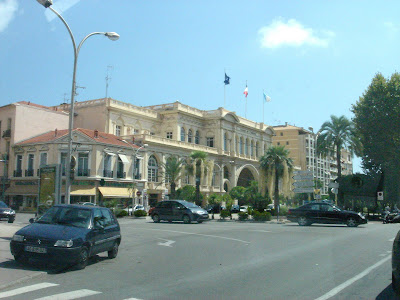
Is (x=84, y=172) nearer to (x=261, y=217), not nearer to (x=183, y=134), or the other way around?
(x=183, y=134)

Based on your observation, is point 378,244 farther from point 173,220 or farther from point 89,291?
point 173,220

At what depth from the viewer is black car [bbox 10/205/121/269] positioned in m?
9.17

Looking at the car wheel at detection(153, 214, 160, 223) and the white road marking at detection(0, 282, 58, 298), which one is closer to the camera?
the white road marking at detection(0, 282, 58, 298)

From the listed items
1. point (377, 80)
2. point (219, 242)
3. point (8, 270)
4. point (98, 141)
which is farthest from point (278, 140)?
point (8, 270)

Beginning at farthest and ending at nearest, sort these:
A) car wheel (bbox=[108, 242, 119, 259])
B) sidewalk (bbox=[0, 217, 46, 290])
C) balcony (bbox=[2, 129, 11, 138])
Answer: balcony (bbox=[2, 129, 11, 138]) → car wheel (bbox=[108, 242, 119, 259]) → sidewalk (bbox=[0, 217, 46, 290])

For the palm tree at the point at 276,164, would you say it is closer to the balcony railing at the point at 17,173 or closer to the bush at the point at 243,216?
the bush at the point at 243,216

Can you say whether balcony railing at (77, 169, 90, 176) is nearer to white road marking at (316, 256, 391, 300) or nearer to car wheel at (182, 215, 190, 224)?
car wheel at (182, 215, 190, 224)

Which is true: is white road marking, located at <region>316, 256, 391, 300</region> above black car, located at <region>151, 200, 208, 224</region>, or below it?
below

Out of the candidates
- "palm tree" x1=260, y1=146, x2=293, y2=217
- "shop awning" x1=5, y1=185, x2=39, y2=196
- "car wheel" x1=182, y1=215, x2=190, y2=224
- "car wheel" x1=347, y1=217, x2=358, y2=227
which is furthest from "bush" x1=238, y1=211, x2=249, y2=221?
"shop awning" x1=5, y1=185, x2=39, y2=196

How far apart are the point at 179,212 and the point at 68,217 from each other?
19235mm

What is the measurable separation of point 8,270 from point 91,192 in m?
41.1

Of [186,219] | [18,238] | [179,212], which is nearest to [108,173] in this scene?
[179,212]

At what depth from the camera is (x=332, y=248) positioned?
45.5 feet

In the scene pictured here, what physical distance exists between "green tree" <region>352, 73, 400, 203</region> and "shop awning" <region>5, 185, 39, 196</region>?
39555 millimetres
